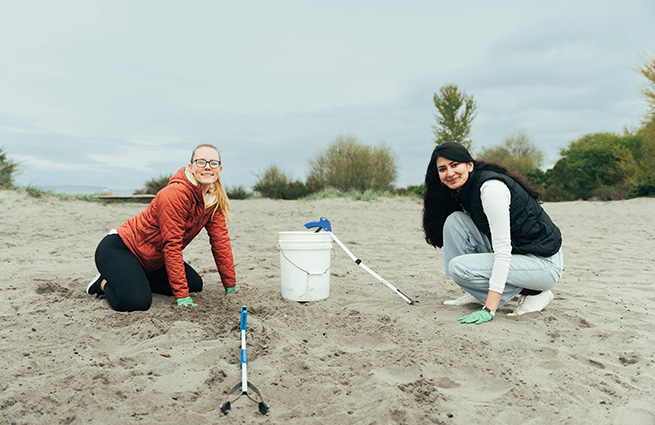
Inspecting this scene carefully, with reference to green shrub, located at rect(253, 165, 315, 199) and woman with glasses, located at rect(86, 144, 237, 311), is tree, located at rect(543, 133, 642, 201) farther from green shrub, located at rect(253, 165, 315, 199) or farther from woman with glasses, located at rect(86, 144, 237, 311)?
woman with glasses, located at rect(86, 144, 237, 311)

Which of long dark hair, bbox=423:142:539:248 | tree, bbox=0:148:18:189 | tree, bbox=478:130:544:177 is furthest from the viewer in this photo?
tree, bbox=478:130:544:177

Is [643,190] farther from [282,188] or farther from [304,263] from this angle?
[304,263]

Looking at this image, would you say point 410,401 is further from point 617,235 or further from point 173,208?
point 617,235

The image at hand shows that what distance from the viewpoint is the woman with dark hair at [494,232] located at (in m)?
2.95

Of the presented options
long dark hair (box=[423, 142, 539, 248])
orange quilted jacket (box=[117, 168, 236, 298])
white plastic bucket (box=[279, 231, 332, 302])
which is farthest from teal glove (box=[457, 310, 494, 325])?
orange quilted jacket (box=[117, 168, 236, 298])

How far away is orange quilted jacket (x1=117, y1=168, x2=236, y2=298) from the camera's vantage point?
10.7ft

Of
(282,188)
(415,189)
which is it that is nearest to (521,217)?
(282,188)

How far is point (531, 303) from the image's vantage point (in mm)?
3289

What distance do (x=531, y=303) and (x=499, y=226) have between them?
795mm

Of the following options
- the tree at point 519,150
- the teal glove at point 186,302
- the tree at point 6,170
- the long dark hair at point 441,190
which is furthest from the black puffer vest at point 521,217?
the tree at point 519,150

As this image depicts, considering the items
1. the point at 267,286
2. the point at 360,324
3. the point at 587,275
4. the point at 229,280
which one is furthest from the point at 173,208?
the point at 587,275

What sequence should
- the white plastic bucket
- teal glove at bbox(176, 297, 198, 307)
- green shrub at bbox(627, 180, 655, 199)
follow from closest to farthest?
teal glove at bbox(176, 297, 198, 307)
the white plastic bucket
green shrub at bbox(627, 180, 655, 199)

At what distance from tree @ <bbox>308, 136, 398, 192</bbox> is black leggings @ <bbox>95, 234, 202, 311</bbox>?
13106mm

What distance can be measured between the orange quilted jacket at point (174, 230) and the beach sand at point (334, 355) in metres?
0.28
